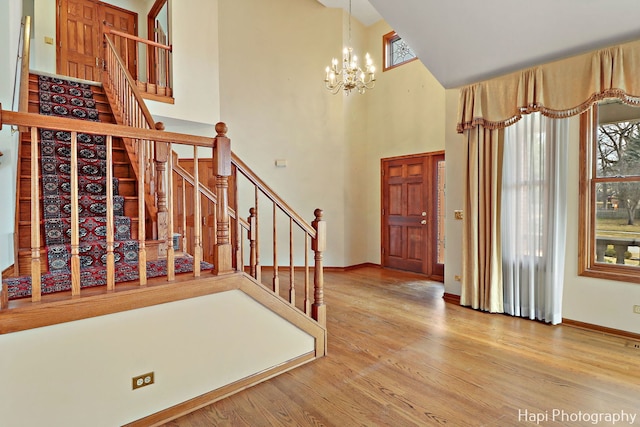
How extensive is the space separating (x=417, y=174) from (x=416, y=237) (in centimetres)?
109

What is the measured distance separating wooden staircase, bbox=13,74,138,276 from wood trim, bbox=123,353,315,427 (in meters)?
1.30

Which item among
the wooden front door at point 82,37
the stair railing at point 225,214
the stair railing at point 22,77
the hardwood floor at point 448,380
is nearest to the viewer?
the hardwood floor at point 448,380

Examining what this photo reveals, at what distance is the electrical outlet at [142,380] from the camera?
1876 millimetres

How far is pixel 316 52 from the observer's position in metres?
6.08

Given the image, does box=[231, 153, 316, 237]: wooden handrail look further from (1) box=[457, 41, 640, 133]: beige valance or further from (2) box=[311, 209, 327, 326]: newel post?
(1) box=[457, 41, 640, 133]: beige valance

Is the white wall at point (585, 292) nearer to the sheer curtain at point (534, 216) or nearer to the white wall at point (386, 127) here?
the sheer curtain at point (534, 216)

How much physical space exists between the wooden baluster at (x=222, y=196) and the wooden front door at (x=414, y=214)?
164 inches

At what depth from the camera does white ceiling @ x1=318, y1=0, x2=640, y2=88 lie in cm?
274

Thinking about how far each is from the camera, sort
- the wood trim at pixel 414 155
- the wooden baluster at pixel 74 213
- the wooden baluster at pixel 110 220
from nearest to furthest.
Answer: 1. the wooden baluster at pixel 74 213
2. the wooden baluster at pixel 110 220
3. the wood trim at pixel 414 155

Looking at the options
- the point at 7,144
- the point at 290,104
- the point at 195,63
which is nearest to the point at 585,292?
the point at 290,104

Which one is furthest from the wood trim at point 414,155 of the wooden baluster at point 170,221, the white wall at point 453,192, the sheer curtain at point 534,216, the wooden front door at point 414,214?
the wooden baluster at point 170,221

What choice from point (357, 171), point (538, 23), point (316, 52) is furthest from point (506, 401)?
point (316, 52)

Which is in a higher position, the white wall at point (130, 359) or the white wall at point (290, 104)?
the white wall at point (290, 104)

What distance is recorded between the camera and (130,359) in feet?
6.10
